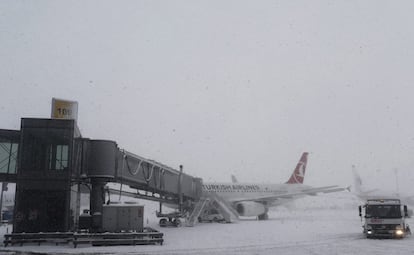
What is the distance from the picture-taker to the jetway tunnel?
24.9m

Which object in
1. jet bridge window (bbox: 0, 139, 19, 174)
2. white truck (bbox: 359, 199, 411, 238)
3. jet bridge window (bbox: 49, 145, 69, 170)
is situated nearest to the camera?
jet bridge window (bbox: 49, 145, 69, 170)

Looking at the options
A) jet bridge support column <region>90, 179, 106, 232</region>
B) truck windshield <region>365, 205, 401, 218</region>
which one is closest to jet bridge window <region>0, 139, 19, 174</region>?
jet bridge support column <region>90, 179, 106, 232</region>

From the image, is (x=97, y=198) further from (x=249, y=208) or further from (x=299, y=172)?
(x=299, y=172)

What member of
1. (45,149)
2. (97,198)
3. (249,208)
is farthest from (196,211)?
(45,149)

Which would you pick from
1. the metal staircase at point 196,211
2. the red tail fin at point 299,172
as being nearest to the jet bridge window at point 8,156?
the metal staircase at point 196,211

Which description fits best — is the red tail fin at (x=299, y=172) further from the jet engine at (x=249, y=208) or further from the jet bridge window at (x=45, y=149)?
the jet bridge window at (x=45, y=149)

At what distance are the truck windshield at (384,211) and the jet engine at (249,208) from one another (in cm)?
2661

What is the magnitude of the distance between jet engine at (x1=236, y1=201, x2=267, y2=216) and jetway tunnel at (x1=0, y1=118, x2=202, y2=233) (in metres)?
27.9

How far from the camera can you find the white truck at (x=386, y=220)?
88.2 ft

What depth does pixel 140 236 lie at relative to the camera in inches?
904

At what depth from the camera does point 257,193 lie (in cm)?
6156

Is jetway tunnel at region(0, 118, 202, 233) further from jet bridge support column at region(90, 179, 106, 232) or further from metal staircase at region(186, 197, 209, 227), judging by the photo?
metal staircase at region(186, 197, 209, 227)

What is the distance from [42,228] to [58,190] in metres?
2.47

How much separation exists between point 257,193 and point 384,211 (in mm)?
34685
